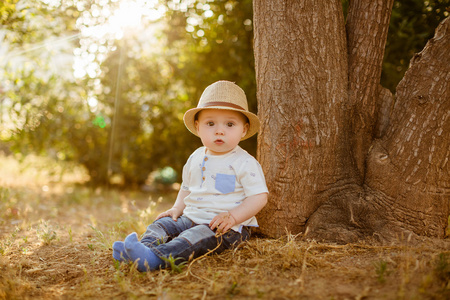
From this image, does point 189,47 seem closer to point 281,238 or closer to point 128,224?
point 128,224

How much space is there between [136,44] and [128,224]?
3259 mm

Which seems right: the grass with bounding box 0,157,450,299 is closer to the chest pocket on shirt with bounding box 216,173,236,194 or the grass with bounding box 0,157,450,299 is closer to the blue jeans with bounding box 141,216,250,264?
the blue jeans with bounding box 141,216,250,264

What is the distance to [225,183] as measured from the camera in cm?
279

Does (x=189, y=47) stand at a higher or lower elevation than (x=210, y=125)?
higher

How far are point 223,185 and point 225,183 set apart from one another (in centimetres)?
2

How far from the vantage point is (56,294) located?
86.0 inches

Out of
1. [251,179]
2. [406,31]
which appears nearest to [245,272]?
[251,179]

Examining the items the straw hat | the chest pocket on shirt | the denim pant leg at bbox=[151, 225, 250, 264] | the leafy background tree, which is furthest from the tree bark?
the leafy background tree

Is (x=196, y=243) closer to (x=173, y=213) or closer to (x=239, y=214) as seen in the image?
(x=239, y=214)

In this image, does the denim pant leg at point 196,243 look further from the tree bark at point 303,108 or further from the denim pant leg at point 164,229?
the tree bark at point 303,108

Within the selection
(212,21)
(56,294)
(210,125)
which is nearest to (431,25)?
(212,21)

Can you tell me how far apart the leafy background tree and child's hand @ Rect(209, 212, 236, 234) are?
2881 mm

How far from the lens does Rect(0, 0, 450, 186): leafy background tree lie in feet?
14.9

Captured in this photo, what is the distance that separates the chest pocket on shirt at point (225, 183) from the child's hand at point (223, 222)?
222 mm
